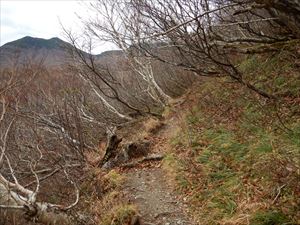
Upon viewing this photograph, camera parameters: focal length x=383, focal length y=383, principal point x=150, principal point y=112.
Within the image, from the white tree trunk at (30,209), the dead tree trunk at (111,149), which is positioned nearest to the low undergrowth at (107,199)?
the dead tree trunk at (111,149)

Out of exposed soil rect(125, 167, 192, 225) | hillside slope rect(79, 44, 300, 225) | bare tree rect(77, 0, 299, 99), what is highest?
bare tree rect(77, 0, 299, 99)

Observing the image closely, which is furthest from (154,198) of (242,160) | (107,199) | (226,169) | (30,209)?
(30,209)

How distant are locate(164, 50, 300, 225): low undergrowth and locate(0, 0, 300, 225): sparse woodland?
23mm

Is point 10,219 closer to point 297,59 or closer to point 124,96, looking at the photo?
point 297,59

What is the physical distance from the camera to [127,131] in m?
14.7

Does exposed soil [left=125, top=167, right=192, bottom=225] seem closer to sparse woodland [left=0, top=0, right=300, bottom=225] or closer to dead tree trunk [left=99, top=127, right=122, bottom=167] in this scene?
sparse woodland [left=0, top=0, right=300, bottom=225]

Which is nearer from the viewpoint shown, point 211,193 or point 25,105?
point 211,193

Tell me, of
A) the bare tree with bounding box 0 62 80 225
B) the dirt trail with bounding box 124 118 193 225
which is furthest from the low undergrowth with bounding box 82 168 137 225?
the bare tree with bounding box 0 62 80 225

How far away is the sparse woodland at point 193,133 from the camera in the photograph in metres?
5.55

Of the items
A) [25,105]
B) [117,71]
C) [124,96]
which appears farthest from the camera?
[117,71]

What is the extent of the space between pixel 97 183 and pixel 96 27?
8052 mm

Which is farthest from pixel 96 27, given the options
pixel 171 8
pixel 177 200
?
pixel 177 200

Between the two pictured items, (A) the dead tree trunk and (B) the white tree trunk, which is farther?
(A) the dead tree trunk

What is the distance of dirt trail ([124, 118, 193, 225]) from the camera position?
6.23 meters
